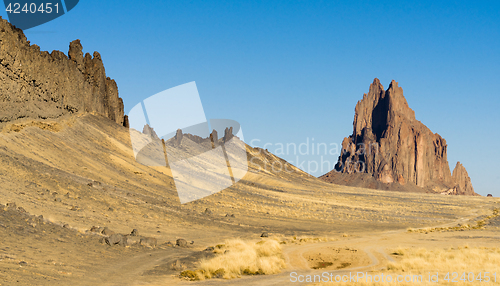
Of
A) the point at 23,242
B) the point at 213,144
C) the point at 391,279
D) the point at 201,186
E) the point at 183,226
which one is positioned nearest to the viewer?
the point at 391,279

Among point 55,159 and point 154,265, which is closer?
point 154,265

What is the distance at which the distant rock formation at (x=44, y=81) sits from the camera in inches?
1448

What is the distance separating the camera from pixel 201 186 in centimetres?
6169

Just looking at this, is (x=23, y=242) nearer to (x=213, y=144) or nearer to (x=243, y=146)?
(x=213, y=144)

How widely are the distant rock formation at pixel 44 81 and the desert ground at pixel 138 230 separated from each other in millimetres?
1817

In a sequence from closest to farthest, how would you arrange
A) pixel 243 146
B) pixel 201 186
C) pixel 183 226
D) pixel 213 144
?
pixel 183 226 < pixel 201 186 < pixel 213 144 < pixel 243 146

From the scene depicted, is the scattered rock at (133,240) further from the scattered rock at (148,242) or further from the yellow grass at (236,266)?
the yellow grass at (236,266)

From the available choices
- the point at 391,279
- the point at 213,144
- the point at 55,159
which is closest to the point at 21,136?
the point at 55,159

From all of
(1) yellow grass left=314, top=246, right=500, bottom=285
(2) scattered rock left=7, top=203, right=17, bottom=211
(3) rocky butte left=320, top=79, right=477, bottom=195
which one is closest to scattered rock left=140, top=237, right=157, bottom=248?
(2) scattered rock left=7, top=203, right=17, bottom=211

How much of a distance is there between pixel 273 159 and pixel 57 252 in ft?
489

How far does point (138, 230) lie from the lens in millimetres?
27609

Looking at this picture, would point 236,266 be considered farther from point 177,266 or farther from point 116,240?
point 116,240

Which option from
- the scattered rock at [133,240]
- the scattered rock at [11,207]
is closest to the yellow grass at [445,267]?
the scattered rock at [133,240]

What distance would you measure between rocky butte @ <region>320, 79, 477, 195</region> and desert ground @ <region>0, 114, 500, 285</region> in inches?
5009
